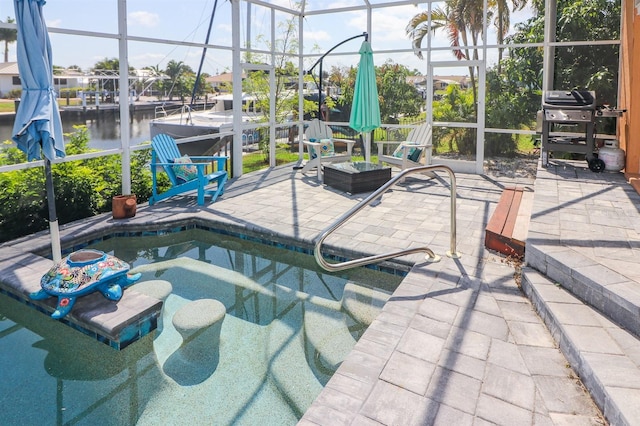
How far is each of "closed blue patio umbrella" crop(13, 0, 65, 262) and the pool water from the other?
41.1 inches

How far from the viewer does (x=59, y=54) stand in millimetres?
5555

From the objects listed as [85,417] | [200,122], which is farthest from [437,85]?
[85,417]

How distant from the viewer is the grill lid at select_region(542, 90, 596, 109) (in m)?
6.84

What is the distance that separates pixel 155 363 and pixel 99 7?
15.7 ft

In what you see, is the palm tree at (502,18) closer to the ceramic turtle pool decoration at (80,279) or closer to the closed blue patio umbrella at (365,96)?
the closed blue patio umbrella at (365,96)

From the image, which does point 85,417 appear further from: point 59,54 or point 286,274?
point 59,54

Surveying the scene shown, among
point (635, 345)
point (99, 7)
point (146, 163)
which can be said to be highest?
point (99, 7)

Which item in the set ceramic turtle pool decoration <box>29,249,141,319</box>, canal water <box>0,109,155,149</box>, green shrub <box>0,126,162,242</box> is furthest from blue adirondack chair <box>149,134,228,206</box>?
ceramic turtle pool decoration <box>29,249,141,319</box>

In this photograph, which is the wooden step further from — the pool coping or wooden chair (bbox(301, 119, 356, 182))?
wooden chair (bbox(301, 119, 356, 182))

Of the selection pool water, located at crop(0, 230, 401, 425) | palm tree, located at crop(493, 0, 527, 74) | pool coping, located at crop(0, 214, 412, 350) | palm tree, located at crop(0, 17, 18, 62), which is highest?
palm tree, located at crop(493, 0, 527, 74)

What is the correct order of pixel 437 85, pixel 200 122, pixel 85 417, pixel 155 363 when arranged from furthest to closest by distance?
pixel 437 85 < pixel 200 122 < pixel 155 363 < pixel 85 417

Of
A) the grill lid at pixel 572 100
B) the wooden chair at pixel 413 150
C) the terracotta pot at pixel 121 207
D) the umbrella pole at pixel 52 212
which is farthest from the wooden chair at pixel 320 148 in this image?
the umbrella pole at pixel 52 212

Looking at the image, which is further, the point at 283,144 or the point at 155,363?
the point at 283,144

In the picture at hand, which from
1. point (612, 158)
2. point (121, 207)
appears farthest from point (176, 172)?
point (612, 158)
